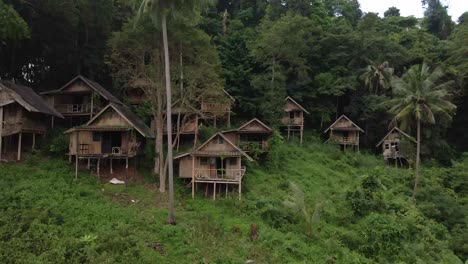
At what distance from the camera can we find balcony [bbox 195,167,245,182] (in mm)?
27500

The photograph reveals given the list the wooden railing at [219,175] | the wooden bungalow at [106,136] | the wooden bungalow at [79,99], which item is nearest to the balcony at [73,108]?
the wooden bungalow at [79,99]

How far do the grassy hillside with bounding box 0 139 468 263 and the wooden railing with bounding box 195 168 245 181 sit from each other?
4.39 feet

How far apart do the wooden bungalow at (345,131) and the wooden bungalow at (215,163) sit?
1704 centimetres

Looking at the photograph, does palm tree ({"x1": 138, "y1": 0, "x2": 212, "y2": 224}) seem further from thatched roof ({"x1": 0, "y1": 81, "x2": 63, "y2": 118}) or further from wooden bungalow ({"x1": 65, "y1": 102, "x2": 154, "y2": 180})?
thatched roof ({"x1": 0, "y1": 81, "x2": 63, "y2": 118})

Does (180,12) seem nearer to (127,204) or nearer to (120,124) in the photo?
(120,124)

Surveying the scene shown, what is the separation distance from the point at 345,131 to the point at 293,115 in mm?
6015

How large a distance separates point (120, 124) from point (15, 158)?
7.85 m

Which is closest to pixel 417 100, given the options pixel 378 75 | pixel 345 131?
pixel 345 131

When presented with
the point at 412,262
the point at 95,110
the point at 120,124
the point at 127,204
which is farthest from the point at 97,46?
the point at 412,262

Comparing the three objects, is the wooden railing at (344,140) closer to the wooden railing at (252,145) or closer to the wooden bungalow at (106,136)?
the wooden railing at (252,145)

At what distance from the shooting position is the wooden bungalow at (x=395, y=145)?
40.2 meters

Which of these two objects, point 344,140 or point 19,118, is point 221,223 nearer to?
point 19,118

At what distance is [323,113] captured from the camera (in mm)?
45062

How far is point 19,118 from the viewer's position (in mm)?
29266
